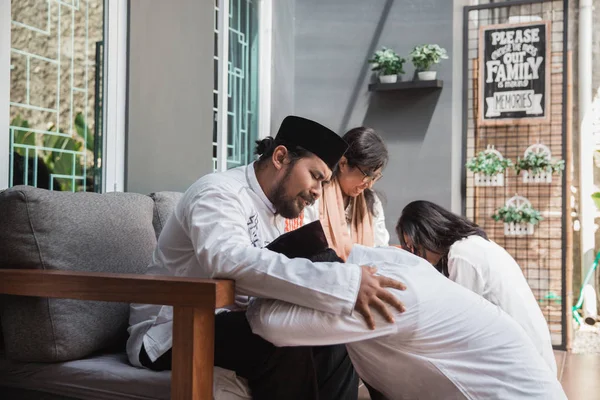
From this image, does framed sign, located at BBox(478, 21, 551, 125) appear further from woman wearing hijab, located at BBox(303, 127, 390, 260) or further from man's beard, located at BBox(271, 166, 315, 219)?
man's beard, located at BBox(271, 166, 315, 219)

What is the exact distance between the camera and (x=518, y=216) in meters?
5.05

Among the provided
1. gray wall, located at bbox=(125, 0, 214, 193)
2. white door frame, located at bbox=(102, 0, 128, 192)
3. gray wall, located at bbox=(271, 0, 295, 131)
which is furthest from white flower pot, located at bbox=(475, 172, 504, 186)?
white door frame, located at bbox=(102, 0, 128, 192)

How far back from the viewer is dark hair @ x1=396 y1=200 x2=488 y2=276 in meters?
2.52

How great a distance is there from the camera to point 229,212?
1719 millimetres

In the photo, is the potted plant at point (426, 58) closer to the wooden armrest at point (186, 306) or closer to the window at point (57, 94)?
the window at point (57, 94)

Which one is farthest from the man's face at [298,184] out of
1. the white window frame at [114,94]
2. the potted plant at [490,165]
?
the potted plant at [490,165]

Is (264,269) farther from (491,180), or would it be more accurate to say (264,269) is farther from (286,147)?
(491,180)

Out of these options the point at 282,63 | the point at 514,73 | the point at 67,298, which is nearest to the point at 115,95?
the point at 67,298

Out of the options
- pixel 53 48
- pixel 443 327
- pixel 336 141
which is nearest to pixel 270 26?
pixel 53 48

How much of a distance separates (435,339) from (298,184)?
66 centimetres

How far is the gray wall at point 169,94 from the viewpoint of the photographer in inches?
122

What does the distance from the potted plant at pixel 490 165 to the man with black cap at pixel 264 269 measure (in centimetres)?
330

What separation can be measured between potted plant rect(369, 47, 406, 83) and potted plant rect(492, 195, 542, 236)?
1347 millimetres

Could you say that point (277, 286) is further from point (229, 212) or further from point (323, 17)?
point (323, 17)
